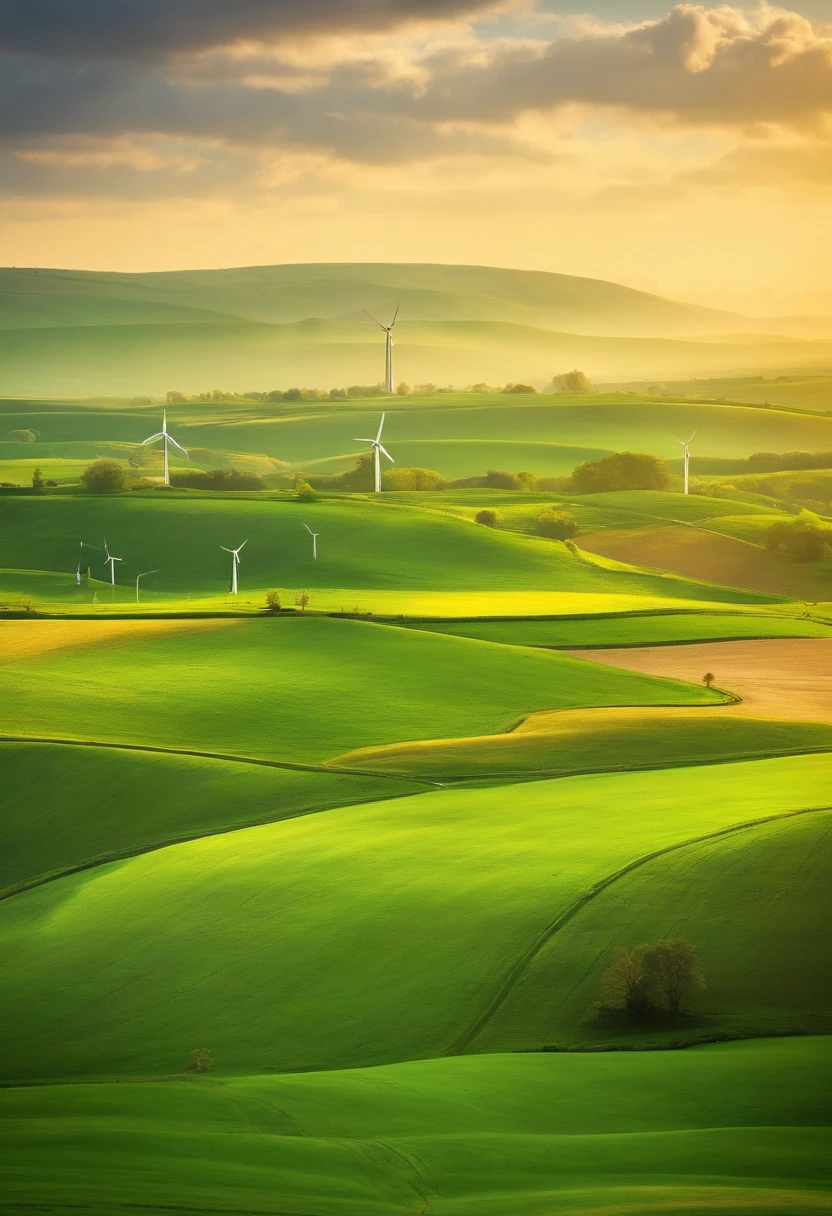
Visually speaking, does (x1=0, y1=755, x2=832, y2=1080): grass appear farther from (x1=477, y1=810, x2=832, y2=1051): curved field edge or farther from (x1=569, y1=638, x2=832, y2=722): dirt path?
(x1=569, y1=638, x2=832, y2=722): dirt path

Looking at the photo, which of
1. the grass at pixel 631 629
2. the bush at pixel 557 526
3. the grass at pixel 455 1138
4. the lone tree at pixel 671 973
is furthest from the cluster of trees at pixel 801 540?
the grass at pixel 455 1138

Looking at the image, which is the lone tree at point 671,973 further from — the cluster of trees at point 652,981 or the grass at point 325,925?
the grass at point 325,925

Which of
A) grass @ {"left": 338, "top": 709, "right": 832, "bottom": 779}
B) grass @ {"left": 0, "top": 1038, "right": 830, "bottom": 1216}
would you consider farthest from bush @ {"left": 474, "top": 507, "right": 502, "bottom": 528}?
grass @ {"left": 0, "top": 1038, "right": 830, "bottom": 1216}

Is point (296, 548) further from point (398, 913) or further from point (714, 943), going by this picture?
point (714, 943)

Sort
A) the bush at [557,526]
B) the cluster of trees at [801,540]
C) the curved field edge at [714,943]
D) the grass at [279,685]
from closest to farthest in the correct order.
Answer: the curved field edge at [714,943] → the grass at [279,685] → the cluster of trees at [801,540] → the bush at [557,526]

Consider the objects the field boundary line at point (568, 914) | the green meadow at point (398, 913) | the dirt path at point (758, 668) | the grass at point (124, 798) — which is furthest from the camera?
the dirt path at point (758, 668)

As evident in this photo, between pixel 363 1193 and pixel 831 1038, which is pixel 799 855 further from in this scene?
pixel 363 1193

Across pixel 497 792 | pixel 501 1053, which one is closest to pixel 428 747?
pixel 497 792
